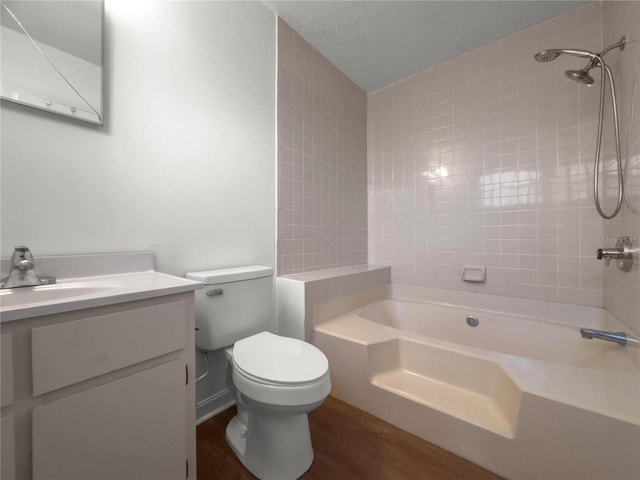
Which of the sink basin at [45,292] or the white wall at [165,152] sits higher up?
the white wall at [165,152]

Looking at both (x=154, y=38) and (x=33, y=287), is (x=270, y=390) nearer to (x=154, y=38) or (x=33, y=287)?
(x=33, y=287)

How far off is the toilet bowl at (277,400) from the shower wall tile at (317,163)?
2.29ft

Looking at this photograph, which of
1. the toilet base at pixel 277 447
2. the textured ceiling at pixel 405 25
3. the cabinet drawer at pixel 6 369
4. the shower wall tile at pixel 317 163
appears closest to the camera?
the cabinet drawer at pixel 6 369

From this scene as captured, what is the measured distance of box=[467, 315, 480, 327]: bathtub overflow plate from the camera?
1818mm

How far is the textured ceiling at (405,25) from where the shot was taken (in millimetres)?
1581

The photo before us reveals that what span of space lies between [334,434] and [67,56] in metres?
1.91

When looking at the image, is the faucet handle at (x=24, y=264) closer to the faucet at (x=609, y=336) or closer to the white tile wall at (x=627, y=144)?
the faucet at (x=609, y=336)

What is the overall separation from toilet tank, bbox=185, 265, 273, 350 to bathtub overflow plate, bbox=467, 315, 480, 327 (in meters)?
1.41

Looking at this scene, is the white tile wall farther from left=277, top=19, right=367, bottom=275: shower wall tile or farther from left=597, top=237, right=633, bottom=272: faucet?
left=277, top=19, right=367, bottom=275: shower wall tile

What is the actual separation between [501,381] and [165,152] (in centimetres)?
185

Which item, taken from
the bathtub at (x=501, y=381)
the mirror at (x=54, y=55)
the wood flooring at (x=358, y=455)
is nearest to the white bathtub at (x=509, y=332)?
the bathtub at (x=501, y=381)

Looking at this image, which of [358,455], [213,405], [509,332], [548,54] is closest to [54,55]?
[213,405]

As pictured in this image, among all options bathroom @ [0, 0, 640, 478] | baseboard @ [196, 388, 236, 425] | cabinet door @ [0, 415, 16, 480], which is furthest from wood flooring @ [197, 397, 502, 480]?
cabinet door @ [0, 415, 16, 480]

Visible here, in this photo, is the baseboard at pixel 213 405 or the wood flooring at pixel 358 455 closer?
the wood flooring at pixel 358 455
